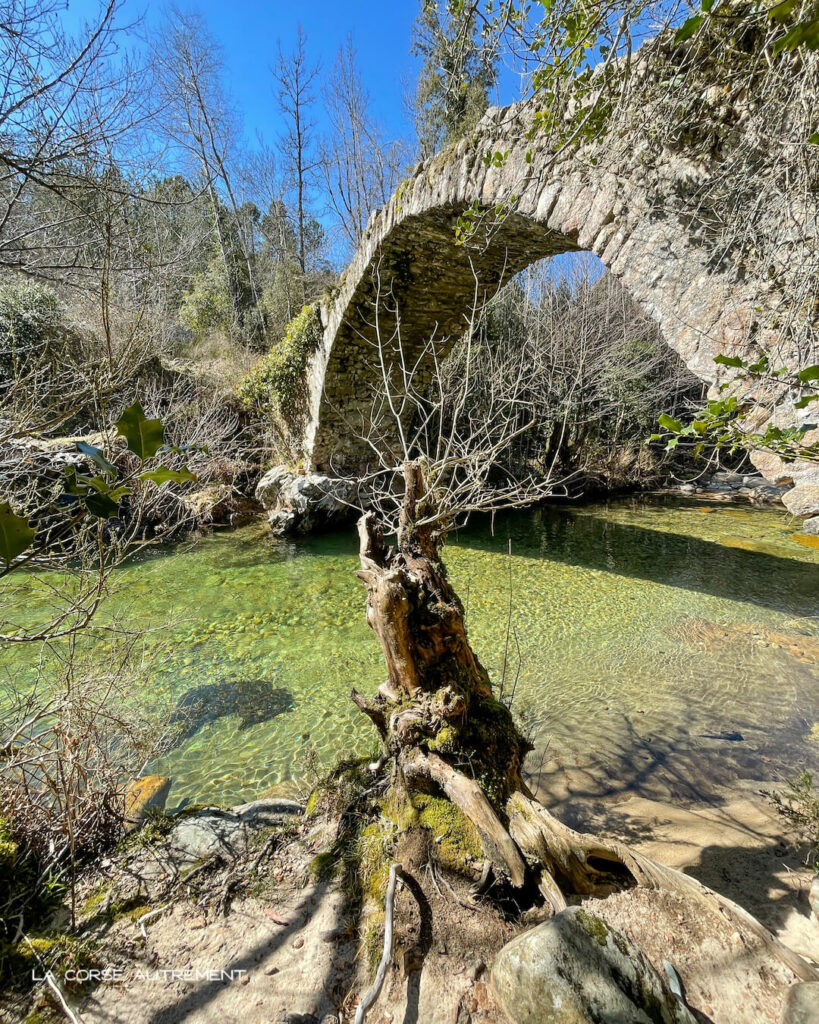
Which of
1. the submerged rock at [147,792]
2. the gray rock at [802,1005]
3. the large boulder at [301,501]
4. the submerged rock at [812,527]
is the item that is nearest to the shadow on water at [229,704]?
the submerged rock at [147,792]

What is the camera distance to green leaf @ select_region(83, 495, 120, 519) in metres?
0.72

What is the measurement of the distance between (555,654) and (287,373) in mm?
7236

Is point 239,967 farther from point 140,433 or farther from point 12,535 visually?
point 140,433

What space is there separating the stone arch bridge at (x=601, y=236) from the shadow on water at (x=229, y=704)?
11.2ft

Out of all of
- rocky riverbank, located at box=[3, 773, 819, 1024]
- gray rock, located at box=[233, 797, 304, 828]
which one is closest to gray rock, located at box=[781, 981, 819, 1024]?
rocky riverbank, located at box=[3, 773, 819, 1024]

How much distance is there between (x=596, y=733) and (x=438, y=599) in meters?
2.10

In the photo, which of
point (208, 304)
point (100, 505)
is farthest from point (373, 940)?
point (208, 304)

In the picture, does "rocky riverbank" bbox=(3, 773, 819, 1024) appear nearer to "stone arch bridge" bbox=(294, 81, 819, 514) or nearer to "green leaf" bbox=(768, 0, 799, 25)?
"green leaf" bbox=(768, 0, 799, 25)

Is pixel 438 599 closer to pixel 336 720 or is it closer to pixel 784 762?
pixel 336 720

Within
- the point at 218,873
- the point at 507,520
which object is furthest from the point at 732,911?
the point at 507,520

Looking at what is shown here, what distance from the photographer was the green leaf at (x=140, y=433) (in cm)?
73

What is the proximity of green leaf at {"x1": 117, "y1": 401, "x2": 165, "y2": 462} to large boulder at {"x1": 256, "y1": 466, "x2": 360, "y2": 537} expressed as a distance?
7204 mm

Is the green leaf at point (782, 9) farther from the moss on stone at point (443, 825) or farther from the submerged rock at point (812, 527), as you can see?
the submerged rock at point (812, 527)

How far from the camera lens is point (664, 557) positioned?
7238 mm
